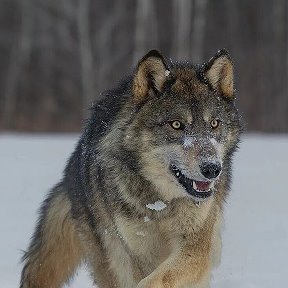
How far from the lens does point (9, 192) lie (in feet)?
32.4

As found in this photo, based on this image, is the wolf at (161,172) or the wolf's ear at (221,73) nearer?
the wolf at (161,172)

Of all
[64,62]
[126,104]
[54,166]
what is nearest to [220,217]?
[126,104]

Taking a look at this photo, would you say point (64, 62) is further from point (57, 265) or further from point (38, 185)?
point (57, 265)

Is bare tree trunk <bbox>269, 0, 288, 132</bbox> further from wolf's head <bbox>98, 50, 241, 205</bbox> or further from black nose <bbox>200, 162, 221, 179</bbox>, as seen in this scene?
black nose <bbox>200, 162, 221, 179</bbox>

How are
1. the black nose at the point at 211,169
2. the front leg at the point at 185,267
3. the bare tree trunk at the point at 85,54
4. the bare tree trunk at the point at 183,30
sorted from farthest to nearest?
the bare tree trunk at the point at 85,54, the bare tree trunk at the point at 183,30, the front leg at the point at 185,267, the black nose at the point at 211,169

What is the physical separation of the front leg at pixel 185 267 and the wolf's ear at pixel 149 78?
924 millimetres

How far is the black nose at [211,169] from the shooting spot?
4594 millimetres

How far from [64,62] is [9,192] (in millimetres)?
19169

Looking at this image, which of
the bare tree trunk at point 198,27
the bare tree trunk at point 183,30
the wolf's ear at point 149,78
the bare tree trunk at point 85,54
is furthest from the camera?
A: the bare tree trunk at point 85,54

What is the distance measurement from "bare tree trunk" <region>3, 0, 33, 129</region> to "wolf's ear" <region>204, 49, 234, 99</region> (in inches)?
896

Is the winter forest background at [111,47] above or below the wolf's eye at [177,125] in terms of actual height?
above

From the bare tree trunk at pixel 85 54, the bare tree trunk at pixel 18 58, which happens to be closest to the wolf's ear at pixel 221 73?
the bare tree trunk at pixel 85 54

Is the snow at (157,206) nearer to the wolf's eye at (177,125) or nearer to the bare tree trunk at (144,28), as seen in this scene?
the wolf's eye at (177,125)

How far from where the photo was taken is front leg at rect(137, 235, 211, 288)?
4.73m
